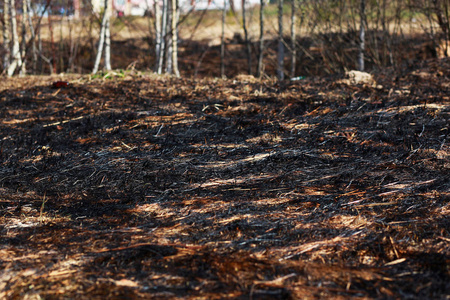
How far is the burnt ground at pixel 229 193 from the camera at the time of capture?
1830 mm

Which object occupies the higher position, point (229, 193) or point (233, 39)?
point (233, 39)

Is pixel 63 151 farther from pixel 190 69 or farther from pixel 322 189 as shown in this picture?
pixel 190 69

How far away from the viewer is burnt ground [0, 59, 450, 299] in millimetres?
1830

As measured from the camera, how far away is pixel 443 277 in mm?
1774

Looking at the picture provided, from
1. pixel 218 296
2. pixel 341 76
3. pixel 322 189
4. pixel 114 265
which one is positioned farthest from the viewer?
pixel 341 76

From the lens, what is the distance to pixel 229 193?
2.80 metres

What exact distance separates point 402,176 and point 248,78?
140 inches

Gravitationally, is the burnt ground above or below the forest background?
below

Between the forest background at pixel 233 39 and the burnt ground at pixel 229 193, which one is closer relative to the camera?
the burnt ground at pixel 229 193

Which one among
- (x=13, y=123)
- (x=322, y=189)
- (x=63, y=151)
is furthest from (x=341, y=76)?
(x=13, y=123)

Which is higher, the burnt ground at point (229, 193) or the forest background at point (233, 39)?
the forest background at point (233, 39)

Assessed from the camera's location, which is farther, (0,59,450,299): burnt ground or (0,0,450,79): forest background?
(0,0,450,79): forest background

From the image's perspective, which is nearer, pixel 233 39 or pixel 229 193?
pixel 229 193

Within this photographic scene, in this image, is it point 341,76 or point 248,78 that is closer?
point 341,76
